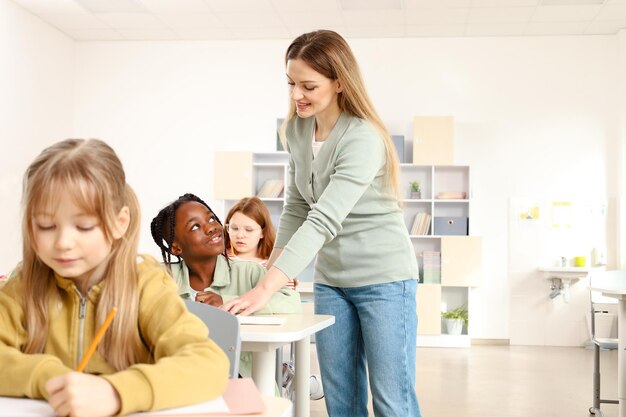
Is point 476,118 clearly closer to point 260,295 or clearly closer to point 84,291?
point 260,295

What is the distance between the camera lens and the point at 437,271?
7410 mm

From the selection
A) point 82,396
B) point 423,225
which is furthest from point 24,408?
point 423,225

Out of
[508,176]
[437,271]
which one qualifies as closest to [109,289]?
[437,271]

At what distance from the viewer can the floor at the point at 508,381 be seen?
4.50m

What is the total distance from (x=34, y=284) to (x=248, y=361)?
114 cm

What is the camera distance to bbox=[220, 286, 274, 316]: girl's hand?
1849mm

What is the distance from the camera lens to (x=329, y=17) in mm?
7262

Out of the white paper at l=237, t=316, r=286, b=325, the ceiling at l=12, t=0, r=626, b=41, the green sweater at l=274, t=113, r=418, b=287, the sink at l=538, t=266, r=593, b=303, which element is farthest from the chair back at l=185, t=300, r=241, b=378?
the sink at l=538, t=266, r=593, b=303

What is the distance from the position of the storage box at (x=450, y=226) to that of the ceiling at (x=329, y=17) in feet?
5.74

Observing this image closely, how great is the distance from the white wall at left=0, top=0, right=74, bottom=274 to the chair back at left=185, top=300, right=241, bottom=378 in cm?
536

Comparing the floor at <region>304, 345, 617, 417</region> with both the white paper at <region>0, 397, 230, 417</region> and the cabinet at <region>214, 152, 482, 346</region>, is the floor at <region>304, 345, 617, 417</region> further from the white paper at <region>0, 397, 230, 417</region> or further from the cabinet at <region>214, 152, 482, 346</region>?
the white paper at <region>0, 397, 230, 417</region>

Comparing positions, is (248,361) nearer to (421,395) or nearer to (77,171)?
(77,171)

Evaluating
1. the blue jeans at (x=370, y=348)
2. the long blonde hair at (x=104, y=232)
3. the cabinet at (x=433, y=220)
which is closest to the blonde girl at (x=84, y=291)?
the long blonde hair at (x=104, y=232)

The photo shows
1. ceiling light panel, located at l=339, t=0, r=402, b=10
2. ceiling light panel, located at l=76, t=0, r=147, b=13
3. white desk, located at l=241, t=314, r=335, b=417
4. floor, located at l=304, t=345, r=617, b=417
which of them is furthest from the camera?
ceiling light panel, located at l=76, t=0, r=147, b=13
